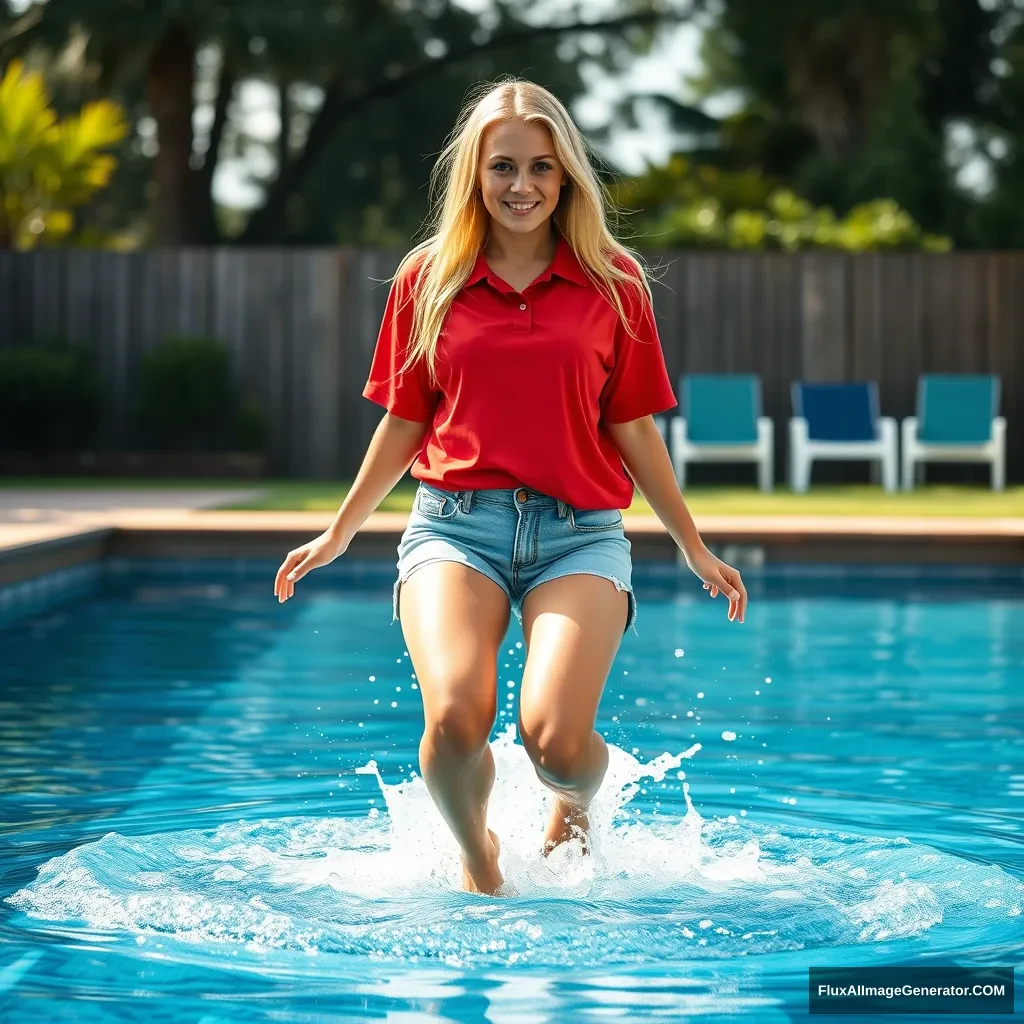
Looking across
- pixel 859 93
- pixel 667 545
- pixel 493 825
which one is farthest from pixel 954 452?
pixel 493 825

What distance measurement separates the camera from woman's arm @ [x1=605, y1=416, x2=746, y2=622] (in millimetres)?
3146

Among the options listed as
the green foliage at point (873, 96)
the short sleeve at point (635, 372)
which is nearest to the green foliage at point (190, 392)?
the green foliage at point (873, 96)

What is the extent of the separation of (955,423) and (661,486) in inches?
406

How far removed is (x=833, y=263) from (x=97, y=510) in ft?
21.8

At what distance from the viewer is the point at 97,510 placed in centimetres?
986

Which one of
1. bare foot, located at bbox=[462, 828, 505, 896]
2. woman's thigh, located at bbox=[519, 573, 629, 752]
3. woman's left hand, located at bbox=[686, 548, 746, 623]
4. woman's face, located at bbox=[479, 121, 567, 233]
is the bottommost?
bare foot, located at bbox=[462, 828, 505, 896]

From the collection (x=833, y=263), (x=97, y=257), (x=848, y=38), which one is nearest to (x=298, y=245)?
(x=848, y=38)

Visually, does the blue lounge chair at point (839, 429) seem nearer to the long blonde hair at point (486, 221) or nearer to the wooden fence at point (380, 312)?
the wooden fence at point (380, 312)

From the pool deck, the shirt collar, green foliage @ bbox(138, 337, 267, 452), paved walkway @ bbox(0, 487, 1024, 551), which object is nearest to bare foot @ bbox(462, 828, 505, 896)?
the shirt collar

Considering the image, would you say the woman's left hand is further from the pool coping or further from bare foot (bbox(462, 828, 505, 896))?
the pool coping

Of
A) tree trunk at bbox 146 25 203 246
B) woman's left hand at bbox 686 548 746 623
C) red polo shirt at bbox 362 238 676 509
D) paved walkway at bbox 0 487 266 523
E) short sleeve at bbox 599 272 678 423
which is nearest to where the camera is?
red polo shirt at bbox 362 238 676 509

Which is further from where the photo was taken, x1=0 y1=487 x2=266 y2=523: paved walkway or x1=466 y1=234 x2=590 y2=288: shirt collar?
x1=0 y1=487 x2=266 y2=523: paved walkway

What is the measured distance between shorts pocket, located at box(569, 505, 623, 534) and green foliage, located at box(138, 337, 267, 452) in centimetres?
1072

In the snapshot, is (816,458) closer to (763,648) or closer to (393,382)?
(763,648)
